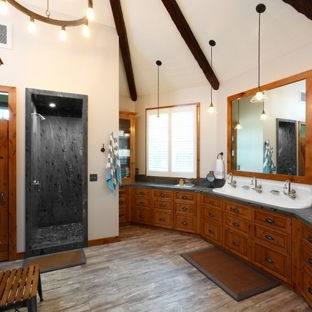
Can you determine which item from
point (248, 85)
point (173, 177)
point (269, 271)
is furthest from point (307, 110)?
point (173, 177)

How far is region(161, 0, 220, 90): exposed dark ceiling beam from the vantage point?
328 centimetres

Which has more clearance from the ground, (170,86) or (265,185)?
(170,86)

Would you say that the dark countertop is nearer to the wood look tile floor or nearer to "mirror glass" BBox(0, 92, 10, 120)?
the wood look tile floor

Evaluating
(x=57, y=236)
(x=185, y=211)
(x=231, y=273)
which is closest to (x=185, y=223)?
(x=185, y=211)

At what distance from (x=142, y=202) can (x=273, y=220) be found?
Result: 258cm

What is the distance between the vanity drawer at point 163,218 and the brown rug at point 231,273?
3.10ft

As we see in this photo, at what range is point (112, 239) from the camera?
3.81 metres

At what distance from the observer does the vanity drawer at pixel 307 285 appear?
2137 mm

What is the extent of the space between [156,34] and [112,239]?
11.8 ft

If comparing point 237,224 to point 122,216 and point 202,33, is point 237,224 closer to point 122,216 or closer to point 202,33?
point 122,216

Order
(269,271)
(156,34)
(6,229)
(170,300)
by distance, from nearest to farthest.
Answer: (170,300) → (269,271) → (6,229) → (156,34)

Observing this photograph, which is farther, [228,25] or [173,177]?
[173,177]

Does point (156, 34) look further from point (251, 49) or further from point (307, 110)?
point (307, 110)

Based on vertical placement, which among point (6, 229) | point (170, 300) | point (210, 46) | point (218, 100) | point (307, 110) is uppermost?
point (210, 46)
